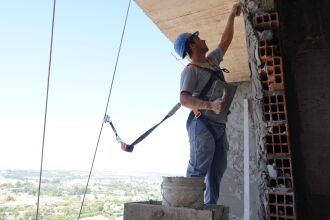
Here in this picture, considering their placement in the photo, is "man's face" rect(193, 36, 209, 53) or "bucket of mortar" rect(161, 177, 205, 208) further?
"man's face" rect(193, 36, 209, 53)

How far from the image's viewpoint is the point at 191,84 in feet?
9.18

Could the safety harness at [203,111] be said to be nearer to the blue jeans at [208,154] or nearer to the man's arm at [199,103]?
the blue jeans at [208,154]

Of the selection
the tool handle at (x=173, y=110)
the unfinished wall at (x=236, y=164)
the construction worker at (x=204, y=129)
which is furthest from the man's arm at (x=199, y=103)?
the unfinished wall at (x=236, y=164)

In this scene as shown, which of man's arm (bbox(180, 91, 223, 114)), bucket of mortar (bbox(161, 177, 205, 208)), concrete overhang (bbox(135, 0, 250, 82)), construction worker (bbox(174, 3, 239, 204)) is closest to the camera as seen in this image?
bucket of mortar (bbox(161, 177, 205, 208))

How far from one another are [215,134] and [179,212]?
822 millimetres

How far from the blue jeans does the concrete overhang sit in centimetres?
204

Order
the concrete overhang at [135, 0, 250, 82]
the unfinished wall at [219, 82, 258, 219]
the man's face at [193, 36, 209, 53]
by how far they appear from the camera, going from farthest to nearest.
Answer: the unfinished wall at [219, 82, 258, 219], the concrete overhang at [135, 0, 250, 82], the man's face at [193, 36, 209, 53]

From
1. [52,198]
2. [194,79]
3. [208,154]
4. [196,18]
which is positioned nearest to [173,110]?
[196,18]

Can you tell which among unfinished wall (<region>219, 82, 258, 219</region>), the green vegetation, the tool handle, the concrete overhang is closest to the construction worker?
the green vegetation

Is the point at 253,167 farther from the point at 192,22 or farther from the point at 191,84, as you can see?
the point at 191,84

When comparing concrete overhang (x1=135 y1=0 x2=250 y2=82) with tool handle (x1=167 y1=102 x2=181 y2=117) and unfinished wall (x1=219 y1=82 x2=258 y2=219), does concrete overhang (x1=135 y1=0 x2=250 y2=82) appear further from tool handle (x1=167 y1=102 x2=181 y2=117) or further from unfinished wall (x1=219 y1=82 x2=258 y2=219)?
tool handle (x1=167 y1=102 x2=181 y2=117)

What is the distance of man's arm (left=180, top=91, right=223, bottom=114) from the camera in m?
2.51

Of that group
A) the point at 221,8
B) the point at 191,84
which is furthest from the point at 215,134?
the point at 221,8

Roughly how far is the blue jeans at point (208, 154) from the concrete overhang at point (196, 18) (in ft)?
6.70
